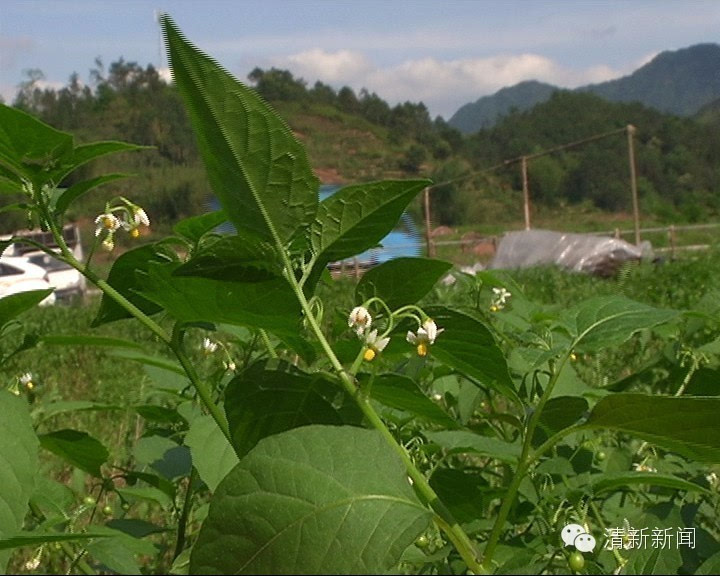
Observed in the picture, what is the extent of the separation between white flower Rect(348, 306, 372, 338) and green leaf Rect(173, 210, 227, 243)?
0.14m

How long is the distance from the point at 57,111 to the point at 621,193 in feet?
40.4

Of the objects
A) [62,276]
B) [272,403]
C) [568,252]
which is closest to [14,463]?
[272,403]

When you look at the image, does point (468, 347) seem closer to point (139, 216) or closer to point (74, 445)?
point (139, 216)

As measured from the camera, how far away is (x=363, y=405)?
354 mm

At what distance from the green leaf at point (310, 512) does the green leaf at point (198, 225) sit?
22 cm

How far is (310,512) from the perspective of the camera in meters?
0.29

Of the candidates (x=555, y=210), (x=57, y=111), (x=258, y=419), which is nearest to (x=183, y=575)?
(x=258, y=419)

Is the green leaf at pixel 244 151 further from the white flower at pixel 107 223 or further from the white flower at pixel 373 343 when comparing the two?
the white flower at pixel 107 223

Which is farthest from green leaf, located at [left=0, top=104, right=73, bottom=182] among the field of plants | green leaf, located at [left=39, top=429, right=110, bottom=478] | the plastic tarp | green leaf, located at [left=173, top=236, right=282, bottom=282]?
the plastic tarp

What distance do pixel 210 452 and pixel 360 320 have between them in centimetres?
19

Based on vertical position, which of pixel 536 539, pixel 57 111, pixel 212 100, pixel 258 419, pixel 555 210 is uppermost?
pixel 57 111

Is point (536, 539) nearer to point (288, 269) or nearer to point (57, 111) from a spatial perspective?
point (288, 269)

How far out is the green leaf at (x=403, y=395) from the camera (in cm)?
42

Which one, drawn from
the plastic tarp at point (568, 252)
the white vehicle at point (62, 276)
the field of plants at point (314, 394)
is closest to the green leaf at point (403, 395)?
the field of plants at point (314, 394)
